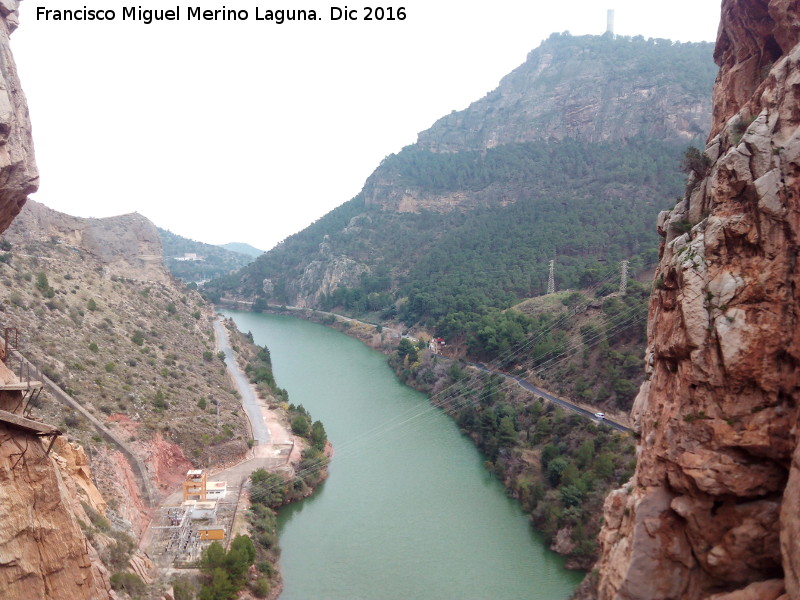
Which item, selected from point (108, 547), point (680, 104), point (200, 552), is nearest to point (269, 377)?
point (200, 552)

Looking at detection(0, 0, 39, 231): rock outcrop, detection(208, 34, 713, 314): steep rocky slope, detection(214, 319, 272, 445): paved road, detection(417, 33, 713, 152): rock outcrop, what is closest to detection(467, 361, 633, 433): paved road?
detection(208, 34, 713, 314): steep rocky slope

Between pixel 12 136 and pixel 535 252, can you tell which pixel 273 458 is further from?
pixel 535 252

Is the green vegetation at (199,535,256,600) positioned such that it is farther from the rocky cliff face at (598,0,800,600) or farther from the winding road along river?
the rocky cliff face at (598,0,800,600)

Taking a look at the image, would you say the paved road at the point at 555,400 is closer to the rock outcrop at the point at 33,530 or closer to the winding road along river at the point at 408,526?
the winding road along river at the point at 408,526

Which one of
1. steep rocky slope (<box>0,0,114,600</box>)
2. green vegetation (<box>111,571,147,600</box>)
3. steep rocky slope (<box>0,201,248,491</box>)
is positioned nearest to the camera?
steep rocky slope (<box>0,0,114,600</box>)

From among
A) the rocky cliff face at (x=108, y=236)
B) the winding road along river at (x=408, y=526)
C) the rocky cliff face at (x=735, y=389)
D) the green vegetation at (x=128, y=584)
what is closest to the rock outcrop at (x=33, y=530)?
the green vegetation at (x=128, y=584)

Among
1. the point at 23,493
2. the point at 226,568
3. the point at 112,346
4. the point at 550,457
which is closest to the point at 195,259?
the point at 112,346
